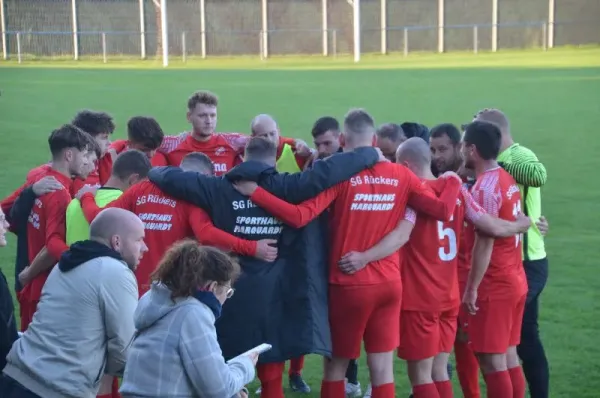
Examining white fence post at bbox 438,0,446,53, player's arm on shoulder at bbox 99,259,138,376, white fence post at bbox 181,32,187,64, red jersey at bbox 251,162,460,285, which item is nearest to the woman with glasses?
player's arm on shoulder at bbox 99,259,138,376

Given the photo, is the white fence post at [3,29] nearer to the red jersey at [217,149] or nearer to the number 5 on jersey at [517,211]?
the red jersey at [217,149]

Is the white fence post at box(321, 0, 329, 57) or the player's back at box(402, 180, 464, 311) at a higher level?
the white fence post at box(321, 0, 329, 57)

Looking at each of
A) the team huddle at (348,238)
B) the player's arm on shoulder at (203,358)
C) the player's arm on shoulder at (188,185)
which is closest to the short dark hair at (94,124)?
the team huddle at (348,238)

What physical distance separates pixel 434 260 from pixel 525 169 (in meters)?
0.92

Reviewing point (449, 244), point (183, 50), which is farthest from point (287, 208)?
point (183, 50)

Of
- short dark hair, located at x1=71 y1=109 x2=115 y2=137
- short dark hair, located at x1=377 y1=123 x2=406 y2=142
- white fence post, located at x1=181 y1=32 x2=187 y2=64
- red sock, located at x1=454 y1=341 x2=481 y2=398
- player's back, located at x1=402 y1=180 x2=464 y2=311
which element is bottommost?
red sock, located at x1=454 y1=341 x2=481 y2=398

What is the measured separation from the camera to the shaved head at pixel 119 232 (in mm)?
4707

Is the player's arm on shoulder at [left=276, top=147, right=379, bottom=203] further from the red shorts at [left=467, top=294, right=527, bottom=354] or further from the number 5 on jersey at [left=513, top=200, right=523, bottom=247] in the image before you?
the red shorts at [left=467, top=294, right=527, bottom=354]

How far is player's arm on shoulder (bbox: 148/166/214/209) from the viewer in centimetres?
588

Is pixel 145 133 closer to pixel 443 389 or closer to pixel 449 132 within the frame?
pixel 449 132

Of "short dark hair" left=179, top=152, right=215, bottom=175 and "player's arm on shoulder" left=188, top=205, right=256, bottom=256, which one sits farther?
"short dark hair" left=179, top=152, right=215, bottom=175

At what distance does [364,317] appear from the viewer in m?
6.09

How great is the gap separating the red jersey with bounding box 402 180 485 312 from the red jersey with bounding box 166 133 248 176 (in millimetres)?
2415

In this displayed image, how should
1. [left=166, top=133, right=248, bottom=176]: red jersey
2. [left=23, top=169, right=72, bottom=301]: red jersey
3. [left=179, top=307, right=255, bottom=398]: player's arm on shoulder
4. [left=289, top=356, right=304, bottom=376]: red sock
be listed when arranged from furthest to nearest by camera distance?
[left=166, top=133, right=248, bottom=176]: red jersey → [left=289, top=356, right=304, bottom=376]: red sock → [left=23, top=169, right=72, bottom=301]: red jersey → [left=179, top=307, right=255, bottom=398]: player's arm on shoulder
